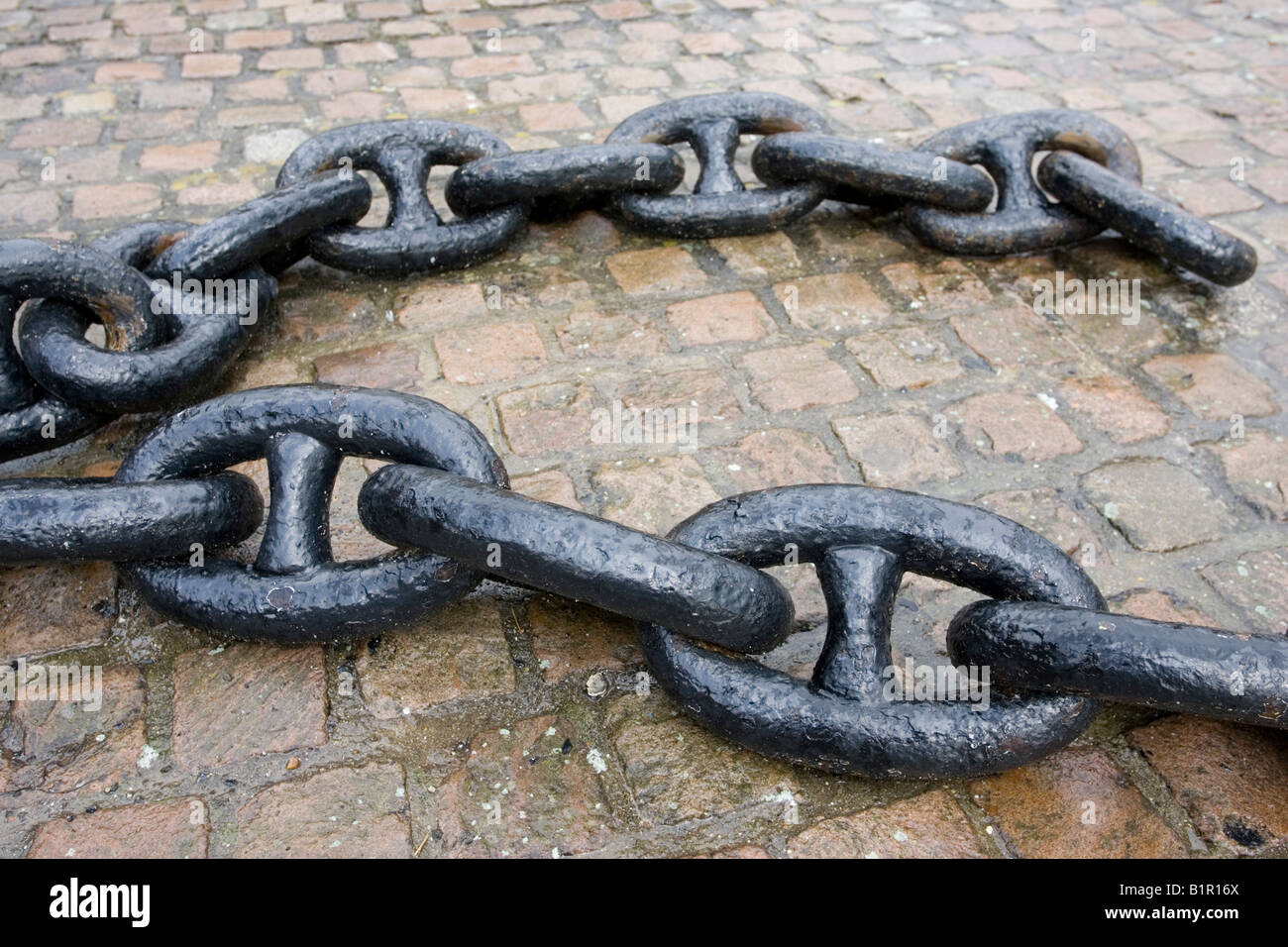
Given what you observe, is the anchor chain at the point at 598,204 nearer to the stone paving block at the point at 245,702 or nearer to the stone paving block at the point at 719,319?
the stone paving block at the point at 719,319

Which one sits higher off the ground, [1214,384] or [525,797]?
[1214,384]

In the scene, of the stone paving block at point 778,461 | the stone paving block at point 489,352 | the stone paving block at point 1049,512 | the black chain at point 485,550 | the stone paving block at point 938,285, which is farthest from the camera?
the stone paving block at point 938,285

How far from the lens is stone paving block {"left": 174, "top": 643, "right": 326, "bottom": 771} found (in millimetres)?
1768

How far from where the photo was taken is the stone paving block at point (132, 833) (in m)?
1.62

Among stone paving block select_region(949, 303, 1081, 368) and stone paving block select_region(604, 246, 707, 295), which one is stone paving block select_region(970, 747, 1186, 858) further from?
stone paving block select_region(604, 246, 707, 295)

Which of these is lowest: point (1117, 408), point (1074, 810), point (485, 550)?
point (1074, 810)

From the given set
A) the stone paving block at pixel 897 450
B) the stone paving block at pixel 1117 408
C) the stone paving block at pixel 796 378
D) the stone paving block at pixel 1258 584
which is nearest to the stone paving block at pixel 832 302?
the stone paving block at pixel 796 378

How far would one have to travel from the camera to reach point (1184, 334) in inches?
108

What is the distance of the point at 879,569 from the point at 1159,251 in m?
1.60

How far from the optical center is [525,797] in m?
1.70

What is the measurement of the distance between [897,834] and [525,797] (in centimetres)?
57

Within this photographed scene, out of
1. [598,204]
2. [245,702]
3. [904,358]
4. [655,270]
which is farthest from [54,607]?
[904,358]

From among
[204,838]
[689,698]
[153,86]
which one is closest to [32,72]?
[153,86]

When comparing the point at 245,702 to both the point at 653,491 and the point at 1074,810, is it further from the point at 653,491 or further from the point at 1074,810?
the point at 1074,810
